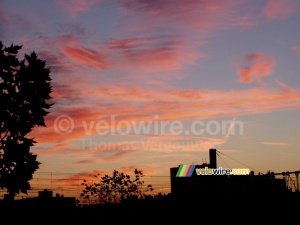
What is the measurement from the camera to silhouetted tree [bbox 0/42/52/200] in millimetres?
29203

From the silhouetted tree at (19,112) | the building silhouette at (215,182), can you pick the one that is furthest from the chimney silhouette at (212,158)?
the silhouetted tree at (19,112)

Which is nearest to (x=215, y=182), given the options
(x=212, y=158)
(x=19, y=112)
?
(x=212, y=158)

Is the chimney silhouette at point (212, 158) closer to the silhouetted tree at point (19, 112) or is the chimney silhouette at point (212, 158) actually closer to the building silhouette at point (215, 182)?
the building silhouette at point (215, 182)

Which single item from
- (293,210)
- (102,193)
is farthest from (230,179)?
(293,210)

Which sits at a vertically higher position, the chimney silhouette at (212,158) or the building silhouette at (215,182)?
the chimney silhouette at (212,158)

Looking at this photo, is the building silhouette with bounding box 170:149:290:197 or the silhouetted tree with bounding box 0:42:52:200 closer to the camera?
the silhouetted tree with bounding box 0:42:52:200

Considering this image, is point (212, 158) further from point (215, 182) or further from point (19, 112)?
point (19, 112)

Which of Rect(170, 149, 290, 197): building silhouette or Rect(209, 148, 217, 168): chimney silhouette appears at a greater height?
Rect(209, 148, 217, 168): chimney silhouette

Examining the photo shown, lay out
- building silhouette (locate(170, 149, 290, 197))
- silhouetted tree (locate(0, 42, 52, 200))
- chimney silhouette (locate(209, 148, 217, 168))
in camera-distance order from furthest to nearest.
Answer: chimney silhouette (locate(209, 148, 217, 168))
building silhouette (locate(170, 149, 290, 197))
silhouetted tree (locate(0, 42, 52, 200))

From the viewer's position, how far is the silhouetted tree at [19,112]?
29.2m

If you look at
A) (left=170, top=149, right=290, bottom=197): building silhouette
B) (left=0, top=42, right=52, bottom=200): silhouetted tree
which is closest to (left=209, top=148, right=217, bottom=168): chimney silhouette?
(left=170, top=149, right=290, bottom=197): building silhouette

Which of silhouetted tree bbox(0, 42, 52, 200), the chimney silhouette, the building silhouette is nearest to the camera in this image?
silhouetted tree bbox(0, 42, 52, 200)

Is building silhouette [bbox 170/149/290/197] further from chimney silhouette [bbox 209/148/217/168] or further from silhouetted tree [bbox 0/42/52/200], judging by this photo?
silhouetted tree [bbox 0/42/52/200]

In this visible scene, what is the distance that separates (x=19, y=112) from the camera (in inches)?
1182
